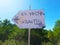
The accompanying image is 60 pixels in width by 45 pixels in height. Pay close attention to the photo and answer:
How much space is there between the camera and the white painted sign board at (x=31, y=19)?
6.74m

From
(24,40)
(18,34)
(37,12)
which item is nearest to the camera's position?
(37,12)

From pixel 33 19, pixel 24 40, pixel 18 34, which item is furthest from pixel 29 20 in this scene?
pixel 18 34

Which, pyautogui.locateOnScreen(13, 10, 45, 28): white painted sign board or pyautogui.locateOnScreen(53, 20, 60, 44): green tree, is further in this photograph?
pyautogui.locateOnScreen(53, 20, 60, 44): green tree

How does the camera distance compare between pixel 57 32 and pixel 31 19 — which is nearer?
pixel 31 19

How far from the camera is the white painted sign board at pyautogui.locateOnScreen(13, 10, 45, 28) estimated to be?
265 inches

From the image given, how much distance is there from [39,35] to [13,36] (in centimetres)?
305

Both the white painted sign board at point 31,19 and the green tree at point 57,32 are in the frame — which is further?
the green tree at point 57,32

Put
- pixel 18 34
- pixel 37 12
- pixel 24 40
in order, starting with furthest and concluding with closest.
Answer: pixel 18 34, pixel 24 40, pixel 37 12

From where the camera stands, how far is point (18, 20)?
7023 mm

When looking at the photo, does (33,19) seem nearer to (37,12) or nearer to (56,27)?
(37,12)

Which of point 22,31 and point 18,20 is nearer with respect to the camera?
point 18,20

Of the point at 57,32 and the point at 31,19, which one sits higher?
the point at 57,32

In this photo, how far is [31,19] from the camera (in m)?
6.84

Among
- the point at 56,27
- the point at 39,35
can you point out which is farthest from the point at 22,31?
the point at 56,27
